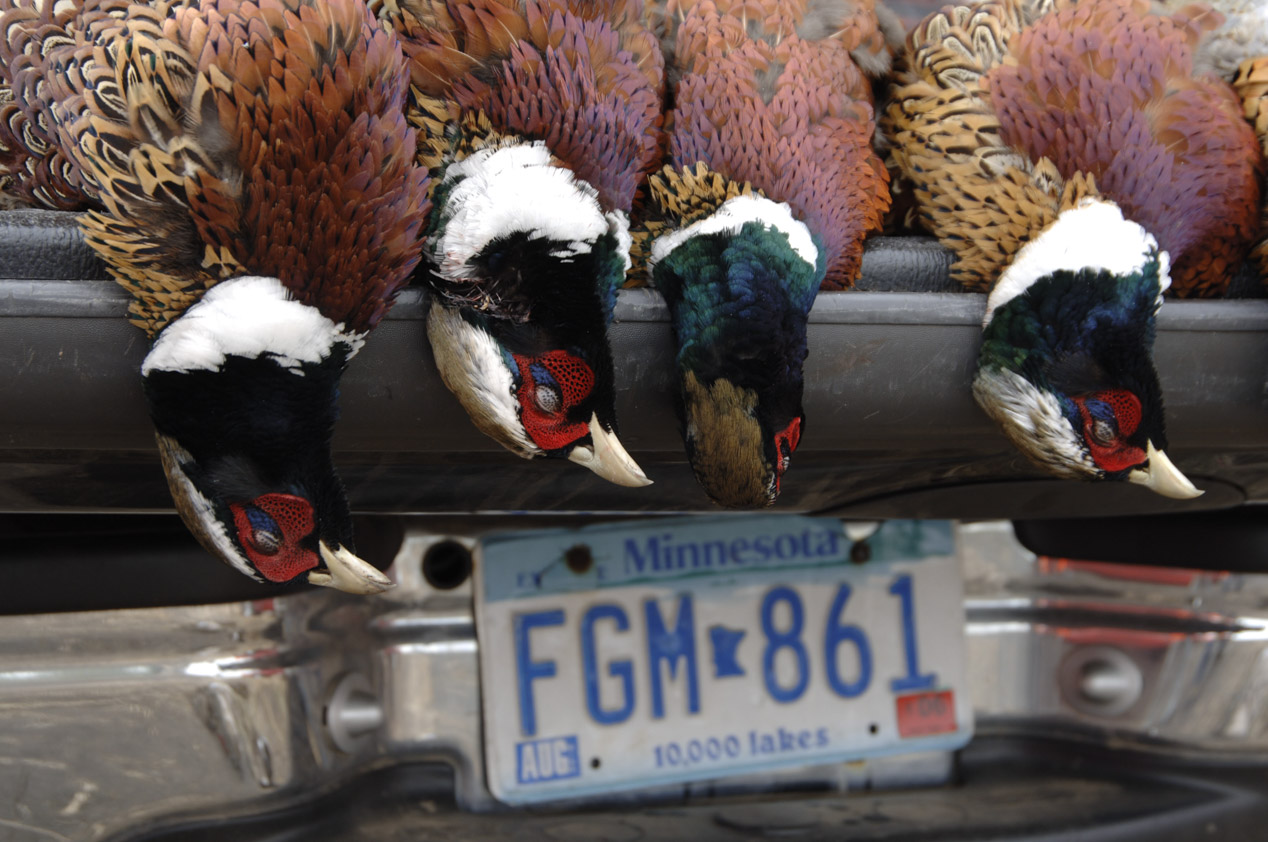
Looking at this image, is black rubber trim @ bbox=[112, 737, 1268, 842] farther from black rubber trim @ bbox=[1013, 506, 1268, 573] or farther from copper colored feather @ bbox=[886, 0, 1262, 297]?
copper colored feather @ bbox=[886, 0, 1262, 297]

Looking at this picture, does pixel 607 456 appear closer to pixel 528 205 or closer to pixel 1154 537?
pixel 528 205

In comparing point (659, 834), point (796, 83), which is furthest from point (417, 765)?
point (796, 83)

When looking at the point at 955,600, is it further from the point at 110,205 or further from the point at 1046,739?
the point at 110,205

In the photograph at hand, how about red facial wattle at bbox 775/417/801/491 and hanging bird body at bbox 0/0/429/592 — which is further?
red facial wattle at bbox 775/417/801/491

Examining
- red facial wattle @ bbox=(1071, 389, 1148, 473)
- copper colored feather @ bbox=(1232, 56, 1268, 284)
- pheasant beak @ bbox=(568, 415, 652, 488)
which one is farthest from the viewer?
copper colored feather @ bbox=(1232, 56, 1268, 284)

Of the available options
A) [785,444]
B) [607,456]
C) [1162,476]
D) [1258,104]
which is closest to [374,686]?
[607,456]

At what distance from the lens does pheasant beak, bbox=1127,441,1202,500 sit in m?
1.47

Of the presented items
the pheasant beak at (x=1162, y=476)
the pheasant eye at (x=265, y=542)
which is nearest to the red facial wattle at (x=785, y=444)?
the pheasant beak at (x=1162, y=476)

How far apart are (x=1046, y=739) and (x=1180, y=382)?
0.81 meters

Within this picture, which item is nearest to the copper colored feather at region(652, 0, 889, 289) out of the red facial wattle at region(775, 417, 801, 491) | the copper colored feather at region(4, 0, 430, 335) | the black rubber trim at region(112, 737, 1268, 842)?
the red facial wattle at region(775, 417, 801, 491)

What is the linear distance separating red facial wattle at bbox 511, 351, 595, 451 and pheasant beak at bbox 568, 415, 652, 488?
1.6 inches

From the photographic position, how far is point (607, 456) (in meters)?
1.34

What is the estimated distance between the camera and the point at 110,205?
126 centimetres

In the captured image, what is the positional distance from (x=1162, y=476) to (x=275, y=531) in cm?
120
